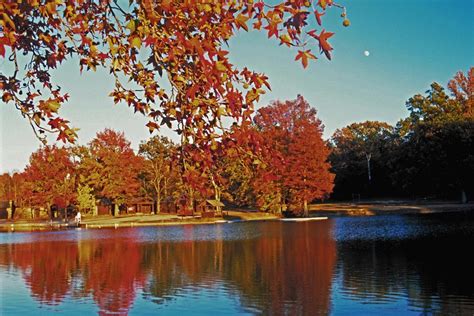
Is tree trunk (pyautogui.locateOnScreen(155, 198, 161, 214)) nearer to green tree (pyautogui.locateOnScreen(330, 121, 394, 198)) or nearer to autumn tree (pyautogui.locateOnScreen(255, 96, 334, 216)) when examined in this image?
autumn tree (pyautogui.locateOnScreen(255, 96, 334, 216))

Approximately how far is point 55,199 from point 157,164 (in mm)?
14170

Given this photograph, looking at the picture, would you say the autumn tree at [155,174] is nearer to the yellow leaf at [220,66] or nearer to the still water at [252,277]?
the still water at [252,277]

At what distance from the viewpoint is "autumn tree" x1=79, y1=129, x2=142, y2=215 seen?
62250mm

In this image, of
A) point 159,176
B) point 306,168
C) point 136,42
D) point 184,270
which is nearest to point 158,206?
point 159,176

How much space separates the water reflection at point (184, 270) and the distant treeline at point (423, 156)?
30474 mm

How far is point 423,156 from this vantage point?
186 ft

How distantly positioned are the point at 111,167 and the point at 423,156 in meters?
36.5

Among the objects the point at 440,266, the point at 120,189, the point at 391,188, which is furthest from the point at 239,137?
the point at 391,188

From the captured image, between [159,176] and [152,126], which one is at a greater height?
[159,176]

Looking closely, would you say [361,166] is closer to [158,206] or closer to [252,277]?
[158,206]

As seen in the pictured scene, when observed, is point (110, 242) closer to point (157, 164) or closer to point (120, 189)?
point (120, 189)

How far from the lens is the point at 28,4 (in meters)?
3.47

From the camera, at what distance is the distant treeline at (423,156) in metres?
55.3

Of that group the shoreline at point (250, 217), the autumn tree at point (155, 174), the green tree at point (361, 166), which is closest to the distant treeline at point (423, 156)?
the green tree at point (361, 166)
